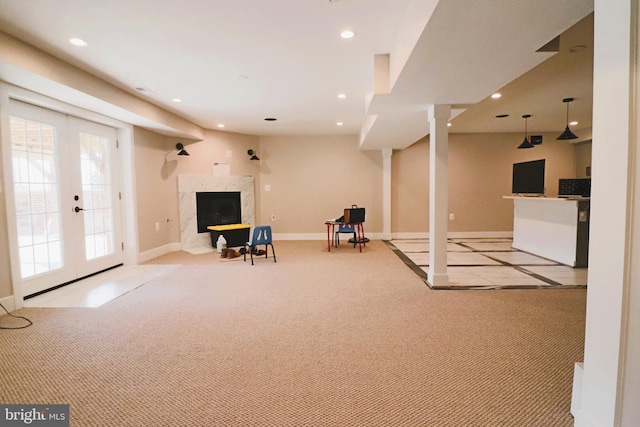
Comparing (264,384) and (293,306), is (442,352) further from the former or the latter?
(293,306)

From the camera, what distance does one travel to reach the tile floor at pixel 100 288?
3223 millimetres

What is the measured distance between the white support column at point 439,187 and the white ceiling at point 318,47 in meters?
0.21

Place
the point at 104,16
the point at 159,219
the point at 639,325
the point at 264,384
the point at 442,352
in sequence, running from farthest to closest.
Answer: the point at 159,219 → the point at 104,16 → the point at 442,352 → the point at 264,384 → the point at 639,325

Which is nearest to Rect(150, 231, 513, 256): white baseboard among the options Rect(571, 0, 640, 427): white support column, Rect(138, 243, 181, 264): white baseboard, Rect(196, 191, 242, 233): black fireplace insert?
Rect(196, 191, 242, 233): black fireplace insert

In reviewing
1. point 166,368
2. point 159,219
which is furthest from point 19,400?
point 159,219

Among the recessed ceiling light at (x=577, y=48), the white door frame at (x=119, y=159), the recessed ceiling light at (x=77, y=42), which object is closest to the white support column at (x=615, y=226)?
the recessed ceiling light at (x=577, y=48)

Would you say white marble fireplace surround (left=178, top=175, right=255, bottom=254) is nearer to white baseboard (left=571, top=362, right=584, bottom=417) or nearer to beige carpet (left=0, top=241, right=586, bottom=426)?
beige carpet (left=0, top=241, right=586, bottom=426)

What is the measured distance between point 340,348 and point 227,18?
260 centimetres

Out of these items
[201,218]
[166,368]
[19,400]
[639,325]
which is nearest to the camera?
[639,325]

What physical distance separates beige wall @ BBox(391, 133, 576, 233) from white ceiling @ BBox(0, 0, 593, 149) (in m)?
2.61

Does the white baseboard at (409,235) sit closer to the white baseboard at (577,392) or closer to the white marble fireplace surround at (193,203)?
the white marble fireplace surround at (193,203)

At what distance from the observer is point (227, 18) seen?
2.36 m

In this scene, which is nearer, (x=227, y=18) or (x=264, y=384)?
(x=264, y=384)

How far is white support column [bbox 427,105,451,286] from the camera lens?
358cm
